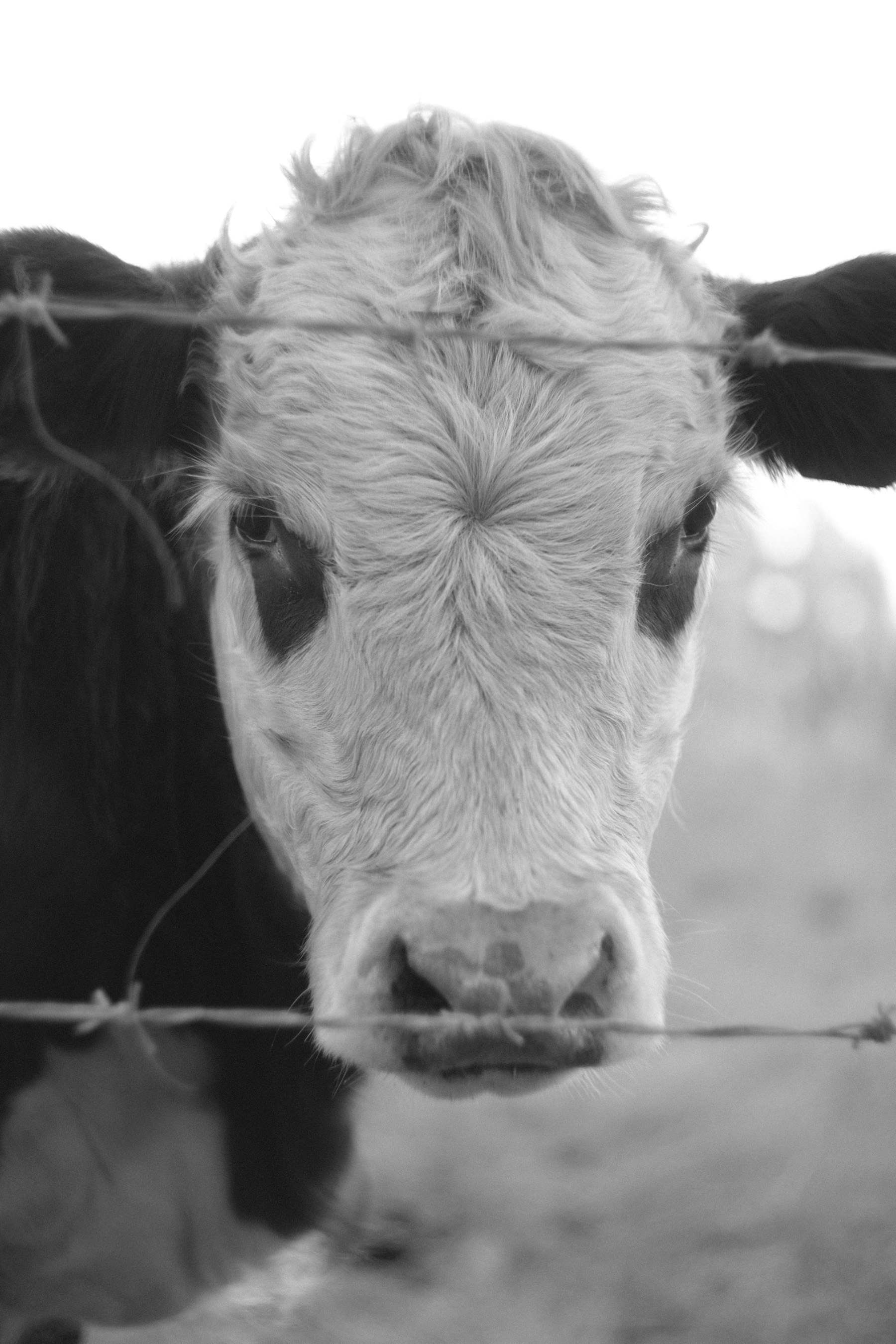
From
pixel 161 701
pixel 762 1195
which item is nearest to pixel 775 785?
pixel 762 1195

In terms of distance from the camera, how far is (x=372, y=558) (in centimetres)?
214

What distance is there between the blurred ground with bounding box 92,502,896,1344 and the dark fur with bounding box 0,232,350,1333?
53cm

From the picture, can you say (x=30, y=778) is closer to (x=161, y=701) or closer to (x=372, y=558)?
(x=161, y=701)

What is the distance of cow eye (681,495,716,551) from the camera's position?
2412mm

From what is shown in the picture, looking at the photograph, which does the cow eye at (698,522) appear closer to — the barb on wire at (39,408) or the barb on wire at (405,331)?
the barb on wire at (405,331)

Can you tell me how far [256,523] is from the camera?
2373 mm

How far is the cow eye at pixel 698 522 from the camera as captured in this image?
2412 mm

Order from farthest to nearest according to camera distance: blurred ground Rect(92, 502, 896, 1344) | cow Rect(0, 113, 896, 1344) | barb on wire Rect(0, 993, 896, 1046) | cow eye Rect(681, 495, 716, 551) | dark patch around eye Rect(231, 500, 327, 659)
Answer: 1. blurred ground Rect(92, 502, 896, 1344)
2. cow eye Rect(681, 495, 716, 551)
3. dark patch around eye Rect(231, 500, 327, 659)
4. cow Rect(0, 113, 896, 1344)
5. barb on wire Rect(0, 993, 896, 1046)

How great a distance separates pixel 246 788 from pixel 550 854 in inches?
36.8

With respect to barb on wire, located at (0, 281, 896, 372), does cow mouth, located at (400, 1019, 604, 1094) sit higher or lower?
lower

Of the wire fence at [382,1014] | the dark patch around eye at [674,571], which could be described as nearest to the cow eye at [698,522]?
the dark patch around eye at [674,571]

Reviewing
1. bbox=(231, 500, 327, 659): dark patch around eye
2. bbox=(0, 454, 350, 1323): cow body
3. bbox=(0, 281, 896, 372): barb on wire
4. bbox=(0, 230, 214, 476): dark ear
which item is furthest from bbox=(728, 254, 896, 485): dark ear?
bbox=(0, 454, 350, 1323): cow body

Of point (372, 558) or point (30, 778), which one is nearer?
point (372, 558)

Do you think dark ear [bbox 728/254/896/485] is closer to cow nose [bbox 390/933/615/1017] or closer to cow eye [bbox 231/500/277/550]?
cow eye [bbox 231/500/277/550]
